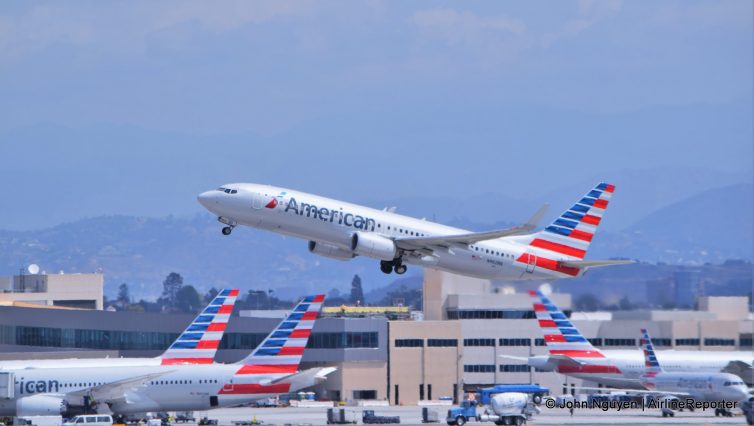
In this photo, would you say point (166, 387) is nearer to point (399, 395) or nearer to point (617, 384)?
point (617, 384)

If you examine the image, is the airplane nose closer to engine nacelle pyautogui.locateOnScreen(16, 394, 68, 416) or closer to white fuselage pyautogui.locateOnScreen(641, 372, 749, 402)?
engine nacelle pyautogui.locateOnScreen(16, 394, 68, 416)

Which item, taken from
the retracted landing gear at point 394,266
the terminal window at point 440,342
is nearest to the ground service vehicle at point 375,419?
the retracted landing gear at point 394,266

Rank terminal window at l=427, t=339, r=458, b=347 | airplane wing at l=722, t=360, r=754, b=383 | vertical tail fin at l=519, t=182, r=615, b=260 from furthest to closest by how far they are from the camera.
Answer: terminal window at l=427, t=339, r=458, b=347, airplane wing at l=722, t=360, r=754, b=383, vertical tail fin at l=519, t=182, r=615, b=260

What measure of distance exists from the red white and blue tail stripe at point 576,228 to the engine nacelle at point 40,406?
3045cm

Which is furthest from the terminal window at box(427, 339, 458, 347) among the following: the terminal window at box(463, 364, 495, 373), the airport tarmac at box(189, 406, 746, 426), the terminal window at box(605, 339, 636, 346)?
the airport tarmac at box(189, 406, 746, 426)

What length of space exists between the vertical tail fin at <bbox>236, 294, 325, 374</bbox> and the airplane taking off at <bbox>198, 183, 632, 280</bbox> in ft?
17.6

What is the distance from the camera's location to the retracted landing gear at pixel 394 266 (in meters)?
79.7

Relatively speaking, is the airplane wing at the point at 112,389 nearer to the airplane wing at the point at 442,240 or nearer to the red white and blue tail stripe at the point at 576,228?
the airplane wing at the point at 442,240

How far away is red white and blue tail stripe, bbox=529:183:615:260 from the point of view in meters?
85.0

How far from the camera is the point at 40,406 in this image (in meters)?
73.8

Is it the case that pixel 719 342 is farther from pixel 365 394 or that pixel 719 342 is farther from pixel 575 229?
pixel 575 229

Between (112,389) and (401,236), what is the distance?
18.6 m

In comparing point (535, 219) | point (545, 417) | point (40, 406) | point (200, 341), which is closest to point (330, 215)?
point (535, 219)

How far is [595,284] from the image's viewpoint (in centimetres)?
13862
